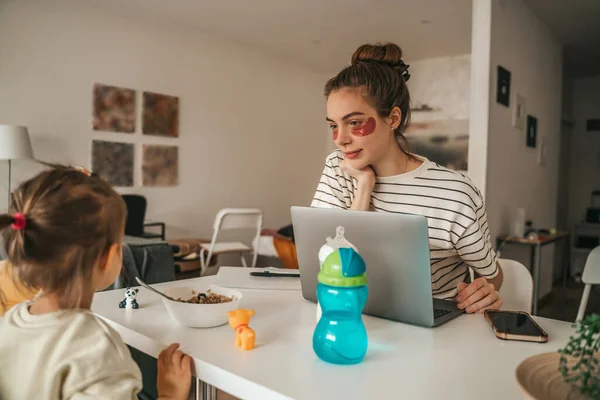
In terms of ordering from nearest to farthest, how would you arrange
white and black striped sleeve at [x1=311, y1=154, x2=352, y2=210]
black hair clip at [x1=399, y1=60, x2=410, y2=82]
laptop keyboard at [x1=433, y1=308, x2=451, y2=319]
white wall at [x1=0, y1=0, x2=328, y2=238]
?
laptop keyboard at [x1=433, y1=308, x2=451, y2=319]
black hair clip at [x1=399, y1=60, x2=410, y2=82]
white and black striped sleeve at [x1=311, y1=154, x2=352, y2=210]
white wall at [x1=0, y1=0, x2=328, y2=238]

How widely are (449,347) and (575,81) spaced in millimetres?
6968

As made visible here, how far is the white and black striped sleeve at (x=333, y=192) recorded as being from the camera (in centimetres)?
146

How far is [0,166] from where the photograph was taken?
11.7ft

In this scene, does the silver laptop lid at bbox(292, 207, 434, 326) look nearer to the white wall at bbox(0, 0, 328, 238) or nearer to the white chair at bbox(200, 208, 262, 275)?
the white chair at bbox(200, 208, 262, 275)

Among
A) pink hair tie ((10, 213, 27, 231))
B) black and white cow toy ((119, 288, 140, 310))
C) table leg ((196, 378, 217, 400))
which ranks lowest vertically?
table leg ((196, 378, 217, 400))

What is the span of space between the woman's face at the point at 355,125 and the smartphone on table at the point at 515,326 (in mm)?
518

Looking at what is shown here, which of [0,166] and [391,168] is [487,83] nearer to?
[391,168]

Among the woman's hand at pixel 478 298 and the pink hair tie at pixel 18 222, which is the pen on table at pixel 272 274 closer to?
the woman's hand at pixel 478 298

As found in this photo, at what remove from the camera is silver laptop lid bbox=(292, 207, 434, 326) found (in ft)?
2.91

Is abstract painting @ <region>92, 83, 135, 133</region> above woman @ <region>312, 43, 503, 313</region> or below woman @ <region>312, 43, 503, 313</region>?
above

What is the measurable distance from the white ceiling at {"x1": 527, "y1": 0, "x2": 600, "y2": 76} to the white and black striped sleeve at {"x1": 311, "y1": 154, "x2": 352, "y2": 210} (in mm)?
3319

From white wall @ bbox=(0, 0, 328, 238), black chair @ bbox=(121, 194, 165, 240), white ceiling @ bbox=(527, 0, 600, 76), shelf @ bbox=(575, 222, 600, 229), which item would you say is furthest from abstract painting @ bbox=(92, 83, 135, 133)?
shelf @ bbox=(575, 222, 600, 229)

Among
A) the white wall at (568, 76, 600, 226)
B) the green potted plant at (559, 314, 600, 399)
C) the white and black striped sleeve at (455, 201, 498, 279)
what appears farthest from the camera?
the white wall at (568, 76, 600, 226)

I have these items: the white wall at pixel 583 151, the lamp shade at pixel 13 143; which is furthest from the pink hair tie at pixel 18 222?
the white wall at pixel 583 151
